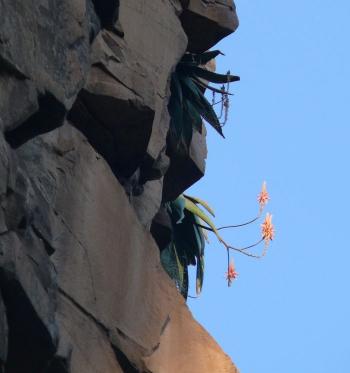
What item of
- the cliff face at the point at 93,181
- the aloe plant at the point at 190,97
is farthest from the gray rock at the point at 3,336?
the aloe plant at the point at 190,97

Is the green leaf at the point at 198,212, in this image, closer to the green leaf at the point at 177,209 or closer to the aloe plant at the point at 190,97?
the green leaf at the point at 177,209

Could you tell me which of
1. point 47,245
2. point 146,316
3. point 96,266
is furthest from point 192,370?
point 47,245

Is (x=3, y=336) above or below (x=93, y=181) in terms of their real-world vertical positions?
above

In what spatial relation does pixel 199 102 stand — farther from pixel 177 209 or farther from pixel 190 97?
pixel 177 209

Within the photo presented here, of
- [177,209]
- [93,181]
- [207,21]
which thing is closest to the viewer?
[93,181]

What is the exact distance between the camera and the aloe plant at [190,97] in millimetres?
17797

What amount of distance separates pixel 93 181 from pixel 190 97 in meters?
3.43

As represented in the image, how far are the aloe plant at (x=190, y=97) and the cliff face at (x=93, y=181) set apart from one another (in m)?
0.17

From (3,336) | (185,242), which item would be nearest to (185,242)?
(185,242)

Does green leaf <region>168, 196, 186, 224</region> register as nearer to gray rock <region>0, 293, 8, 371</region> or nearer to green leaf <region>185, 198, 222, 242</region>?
green leaf <region>185, 198, 222, 242</region>

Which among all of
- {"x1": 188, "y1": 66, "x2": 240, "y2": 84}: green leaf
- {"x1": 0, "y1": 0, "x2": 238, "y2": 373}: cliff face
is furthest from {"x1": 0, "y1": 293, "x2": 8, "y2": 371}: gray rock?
{"x1": 188, "y1": 66, "x2": 240, "y2": 84}: green leaf

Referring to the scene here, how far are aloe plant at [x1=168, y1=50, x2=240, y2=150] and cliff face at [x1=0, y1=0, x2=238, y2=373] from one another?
0.17 metres

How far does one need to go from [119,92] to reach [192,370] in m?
2.41

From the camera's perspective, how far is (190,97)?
18.2 meters
